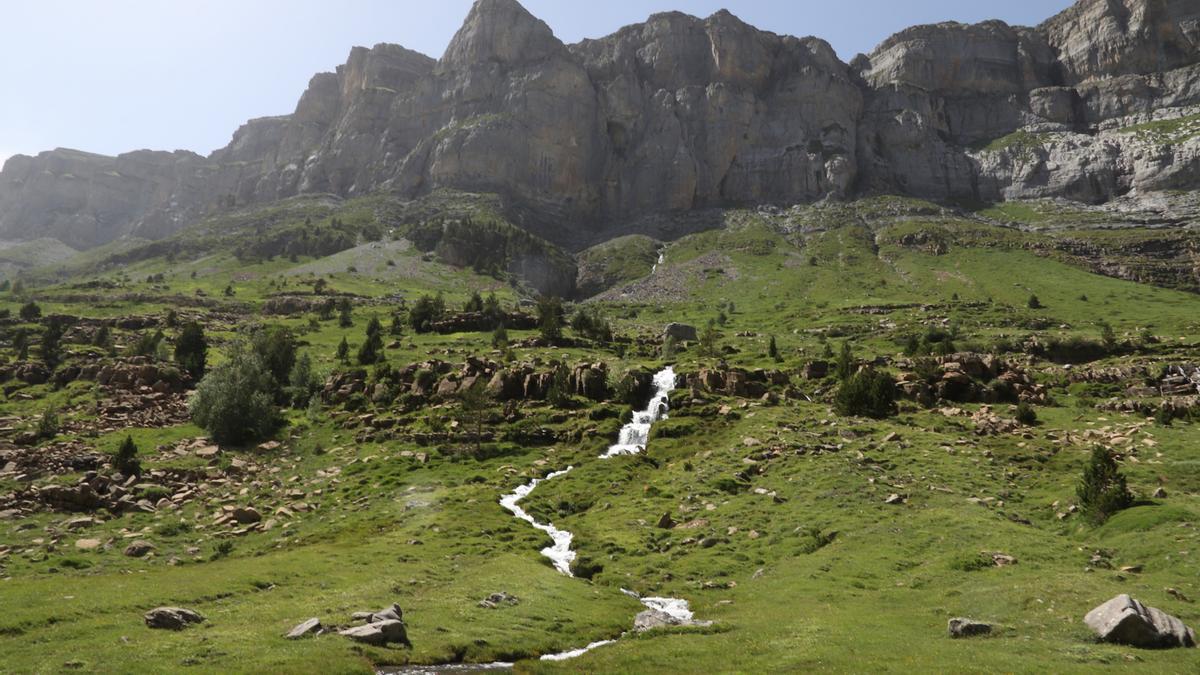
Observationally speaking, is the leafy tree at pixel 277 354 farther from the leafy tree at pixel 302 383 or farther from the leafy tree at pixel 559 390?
→ the leafy tree at pixel 559 390

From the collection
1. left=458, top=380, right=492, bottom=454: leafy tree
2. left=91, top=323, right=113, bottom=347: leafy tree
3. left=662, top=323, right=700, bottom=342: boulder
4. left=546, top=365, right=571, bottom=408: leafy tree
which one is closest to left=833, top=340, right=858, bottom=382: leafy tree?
left=546, top=365, right=571, bottom=408: leafy tree

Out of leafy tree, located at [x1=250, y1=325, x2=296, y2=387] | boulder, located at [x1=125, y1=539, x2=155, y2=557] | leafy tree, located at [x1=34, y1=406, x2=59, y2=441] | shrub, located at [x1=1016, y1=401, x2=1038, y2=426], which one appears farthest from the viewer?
leafy tree, located at [x1=250, y1=325, x2=296, y2=387]

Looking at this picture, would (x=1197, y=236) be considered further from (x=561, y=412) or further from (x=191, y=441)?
(x=191, y=441)

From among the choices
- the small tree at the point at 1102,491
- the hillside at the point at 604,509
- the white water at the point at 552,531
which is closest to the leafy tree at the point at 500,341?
the hillside at the point at 604,509

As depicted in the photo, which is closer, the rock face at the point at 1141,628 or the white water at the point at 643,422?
the rock face at the point at 1141,628

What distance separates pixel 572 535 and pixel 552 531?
2256 millimetres

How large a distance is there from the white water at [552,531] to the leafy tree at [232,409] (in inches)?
1319

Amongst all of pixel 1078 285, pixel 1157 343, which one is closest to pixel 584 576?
pixel 1157 343

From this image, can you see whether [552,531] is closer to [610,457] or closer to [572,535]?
[572,535]

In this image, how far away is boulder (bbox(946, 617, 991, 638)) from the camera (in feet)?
77.9

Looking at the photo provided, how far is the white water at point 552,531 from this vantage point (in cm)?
4353

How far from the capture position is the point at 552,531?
5047 centimetres

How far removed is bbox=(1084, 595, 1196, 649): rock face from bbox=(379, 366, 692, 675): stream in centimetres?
1647

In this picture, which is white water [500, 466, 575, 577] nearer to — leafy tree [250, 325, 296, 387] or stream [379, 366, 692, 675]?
stream [379, 366, 692, 675]
